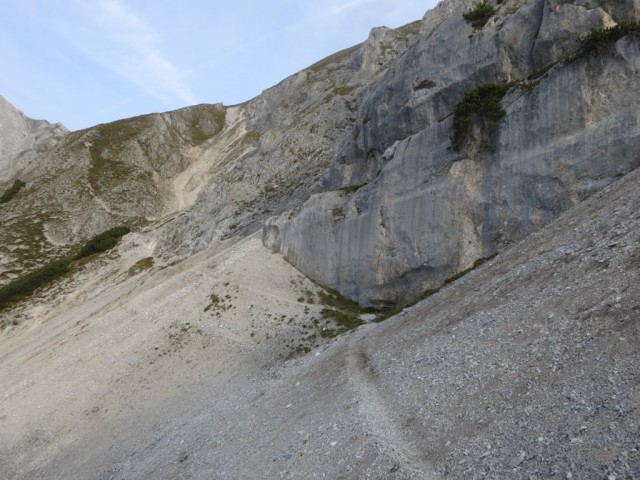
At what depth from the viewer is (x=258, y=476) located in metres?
16.0

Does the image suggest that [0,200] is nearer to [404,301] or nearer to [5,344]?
[5,344]

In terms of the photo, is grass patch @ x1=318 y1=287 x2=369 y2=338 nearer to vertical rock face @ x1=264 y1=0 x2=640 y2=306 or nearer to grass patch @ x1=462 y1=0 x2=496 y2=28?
vertical rock face @ x1=264 y1=0 x2=640 y2=306

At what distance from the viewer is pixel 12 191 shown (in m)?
105

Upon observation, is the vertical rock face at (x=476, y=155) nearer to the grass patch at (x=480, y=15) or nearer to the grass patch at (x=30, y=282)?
the grass patch at (x=480, y=15)

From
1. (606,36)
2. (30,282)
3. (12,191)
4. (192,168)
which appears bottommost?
(30,282)

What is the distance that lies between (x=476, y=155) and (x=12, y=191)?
110 metres

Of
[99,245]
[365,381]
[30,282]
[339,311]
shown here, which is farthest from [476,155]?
[99,245]

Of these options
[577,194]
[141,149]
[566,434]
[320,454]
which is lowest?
[320,454]

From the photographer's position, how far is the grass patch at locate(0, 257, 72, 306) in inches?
2483

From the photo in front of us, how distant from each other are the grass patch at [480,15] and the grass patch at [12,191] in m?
104

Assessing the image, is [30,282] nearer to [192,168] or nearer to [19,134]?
[192,168]

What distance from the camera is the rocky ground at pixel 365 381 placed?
11.8 m

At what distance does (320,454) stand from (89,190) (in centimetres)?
10695

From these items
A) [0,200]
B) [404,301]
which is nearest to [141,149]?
[0,200]
